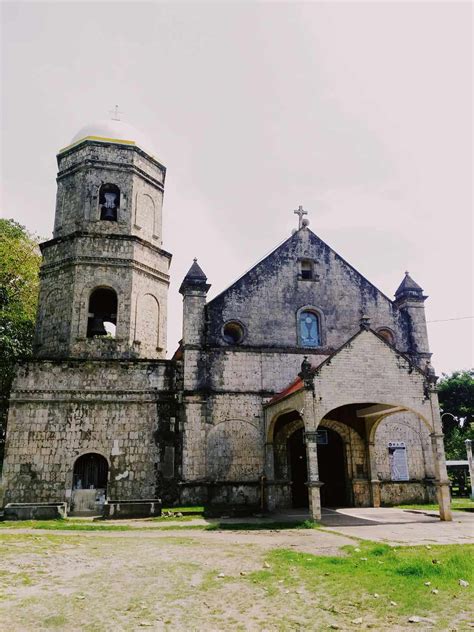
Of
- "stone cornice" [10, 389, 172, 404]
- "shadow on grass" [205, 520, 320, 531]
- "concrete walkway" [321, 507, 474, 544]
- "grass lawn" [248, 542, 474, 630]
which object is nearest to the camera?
"grass lawn" [248, 542, 474, 630]

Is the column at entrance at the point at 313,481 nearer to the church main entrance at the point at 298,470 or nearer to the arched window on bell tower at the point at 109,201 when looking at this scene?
the church main entrance at the point at 298,470

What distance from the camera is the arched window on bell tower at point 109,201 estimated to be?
22.0 m

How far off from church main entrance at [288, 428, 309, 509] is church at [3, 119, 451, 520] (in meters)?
0.06

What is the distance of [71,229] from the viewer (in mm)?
21547

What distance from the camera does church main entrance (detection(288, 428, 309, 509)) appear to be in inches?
768

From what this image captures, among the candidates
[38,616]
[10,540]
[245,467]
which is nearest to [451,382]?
[245,467]

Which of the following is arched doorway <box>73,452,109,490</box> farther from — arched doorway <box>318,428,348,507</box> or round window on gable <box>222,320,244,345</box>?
arched doorway <box>318,428,348,507</box>

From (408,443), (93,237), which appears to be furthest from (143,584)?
(93,237)

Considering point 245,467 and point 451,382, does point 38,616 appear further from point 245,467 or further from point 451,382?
point 451,382

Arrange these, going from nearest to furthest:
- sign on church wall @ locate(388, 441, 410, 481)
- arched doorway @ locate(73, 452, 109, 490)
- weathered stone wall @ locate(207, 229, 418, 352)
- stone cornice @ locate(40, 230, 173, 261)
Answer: arched doorway @ locate(73, 452, 109, 490) < sign on church wall @ locate(388, 441, 410, 481) < weathered stone wall @ locate(207, 229, 418, 352) < stone cornice @ locate(40, 230, 173, 261)

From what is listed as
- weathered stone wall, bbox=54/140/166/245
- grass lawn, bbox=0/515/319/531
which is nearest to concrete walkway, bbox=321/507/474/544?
grass lawn, bbox=0/515/319/531

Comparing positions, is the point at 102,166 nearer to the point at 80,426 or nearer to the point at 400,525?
the point at 80,426

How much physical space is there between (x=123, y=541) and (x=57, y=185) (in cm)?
1657

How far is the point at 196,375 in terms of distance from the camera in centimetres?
1952
